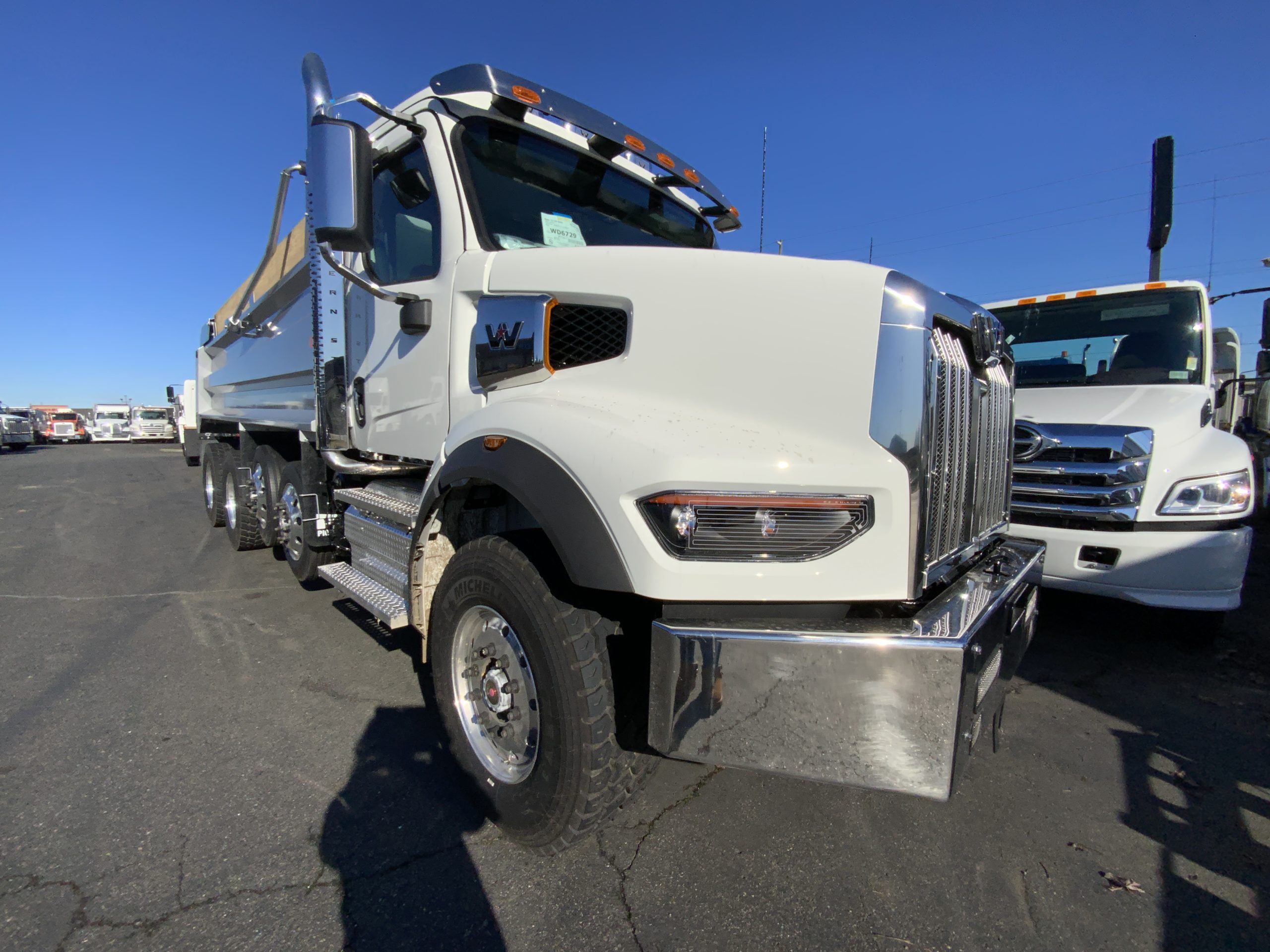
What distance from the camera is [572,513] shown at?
188 cm

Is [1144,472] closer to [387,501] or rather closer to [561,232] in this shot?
[561,232]

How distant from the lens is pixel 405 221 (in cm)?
313

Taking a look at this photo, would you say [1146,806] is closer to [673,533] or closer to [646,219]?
[673,533]

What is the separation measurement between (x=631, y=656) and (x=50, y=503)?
12.6 metres

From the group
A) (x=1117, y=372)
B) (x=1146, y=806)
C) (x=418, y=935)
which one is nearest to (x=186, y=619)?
(x=418, y=935)

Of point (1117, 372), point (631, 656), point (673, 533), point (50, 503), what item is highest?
point (1117, 372)

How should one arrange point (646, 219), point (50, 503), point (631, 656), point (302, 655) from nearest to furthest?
point (631, 656)
point (646, 219)
point (302, 655)
point (50, 503)

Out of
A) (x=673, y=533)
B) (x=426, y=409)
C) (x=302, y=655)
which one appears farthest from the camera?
(x=302, y=655)

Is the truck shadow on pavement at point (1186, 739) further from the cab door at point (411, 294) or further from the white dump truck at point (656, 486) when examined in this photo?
the cab door at point (411, 294)

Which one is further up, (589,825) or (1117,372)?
(1117,372)

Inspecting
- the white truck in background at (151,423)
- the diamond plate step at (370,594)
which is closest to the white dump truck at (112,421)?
the white truck in background at (151,423)

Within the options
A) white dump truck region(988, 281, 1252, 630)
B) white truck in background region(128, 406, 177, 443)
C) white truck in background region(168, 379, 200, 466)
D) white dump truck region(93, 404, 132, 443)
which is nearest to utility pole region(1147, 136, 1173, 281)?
white dump truck region(988, 281, 1252, 630)

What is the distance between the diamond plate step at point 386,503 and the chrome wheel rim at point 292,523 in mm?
879

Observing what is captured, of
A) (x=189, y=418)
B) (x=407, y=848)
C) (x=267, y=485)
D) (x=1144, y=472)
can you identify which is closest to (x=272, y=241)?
(x=267, y=485)
